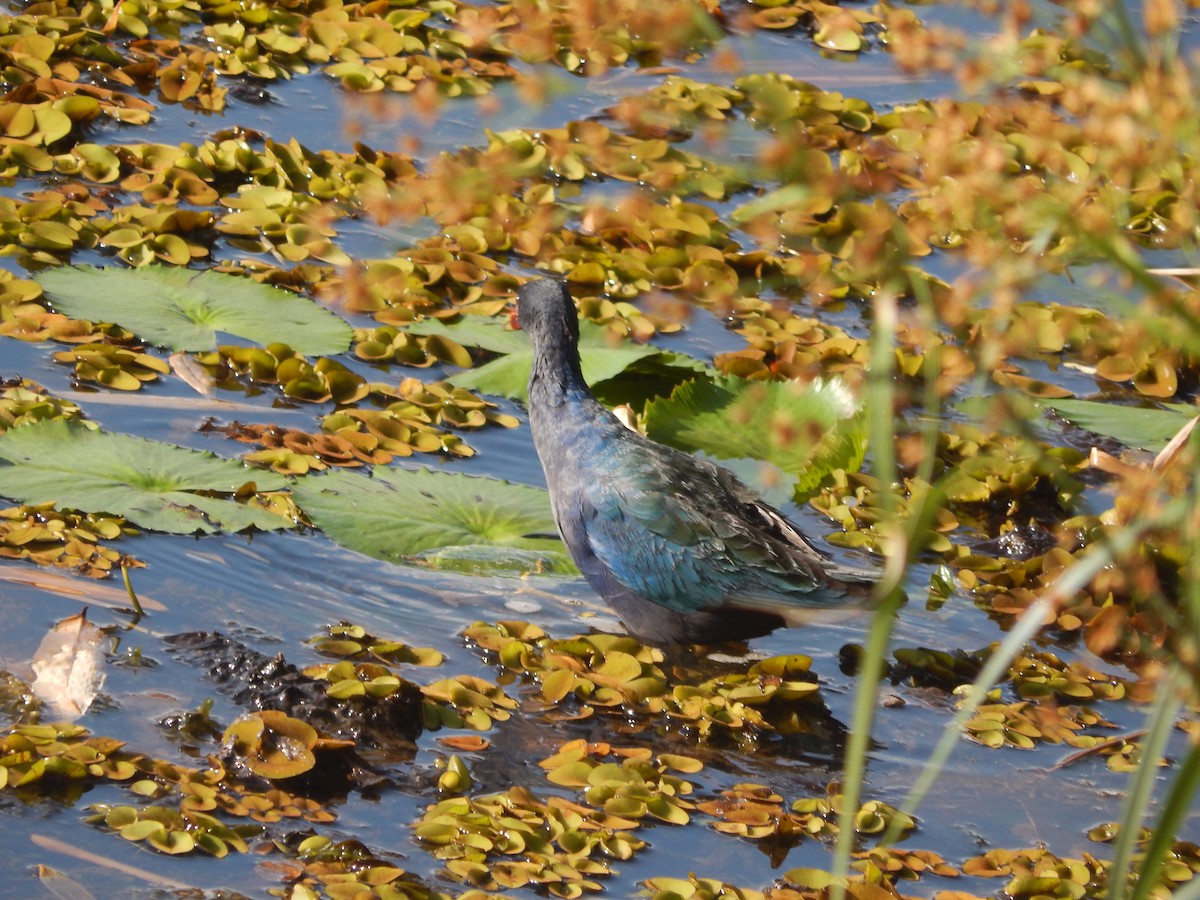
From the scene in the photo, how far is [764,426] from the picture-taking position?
5.24 meters

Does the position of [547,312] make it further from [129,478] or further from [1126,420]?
[1126,420]

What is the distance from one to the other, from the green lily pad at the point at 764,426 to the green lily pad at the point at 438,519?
26.1 inches

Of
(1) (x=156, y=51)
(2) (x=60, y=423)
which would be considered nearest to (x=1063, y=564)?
(2) (x=60, y=423)

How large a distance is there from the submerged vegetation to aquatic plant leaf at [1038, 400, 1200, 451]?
1 cm

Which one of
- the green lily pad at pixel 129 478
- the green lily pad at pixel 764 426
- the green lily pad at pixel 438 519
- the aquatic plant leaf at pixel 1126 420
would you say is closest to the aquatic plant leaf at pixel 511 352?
the green lily pad at pixel 764 426

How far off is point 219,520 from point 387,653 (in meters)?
0.65

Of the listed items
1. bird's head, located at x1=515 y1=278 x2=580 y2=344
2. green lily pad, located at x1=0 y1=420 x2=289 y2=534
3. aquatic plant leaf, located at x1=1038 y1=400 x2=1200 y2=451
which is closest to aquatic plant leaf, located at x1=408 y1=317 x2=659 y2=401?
bird's head, located at x1=515 y1=278 x2=580 y2=344

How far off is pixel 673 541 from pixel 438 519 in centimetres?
68

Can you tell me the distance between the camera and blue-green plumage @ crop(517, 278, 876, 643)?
13.5ft

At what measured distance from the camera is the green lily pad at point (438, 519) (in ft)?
14.2

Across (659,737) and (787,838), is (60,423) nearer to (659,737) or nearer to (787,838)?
(659,737)

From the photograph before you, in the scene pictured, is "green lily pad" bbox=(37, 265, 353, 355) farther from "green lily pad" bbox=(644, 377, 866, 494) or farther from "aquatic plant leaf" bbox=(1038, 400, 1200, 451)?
"aquatic plant leaf" bbox=(1038, 400, 1200, 451)

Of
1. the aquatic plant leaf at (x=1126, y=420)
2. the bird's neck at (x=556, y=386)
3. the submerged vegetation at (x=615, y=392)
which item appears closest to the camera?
the submerged vegetation at (x=615, y=392)

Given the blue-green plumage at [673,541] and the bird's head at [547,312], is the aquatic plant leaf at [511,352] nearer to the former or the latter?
the bird's head at [547,312]
